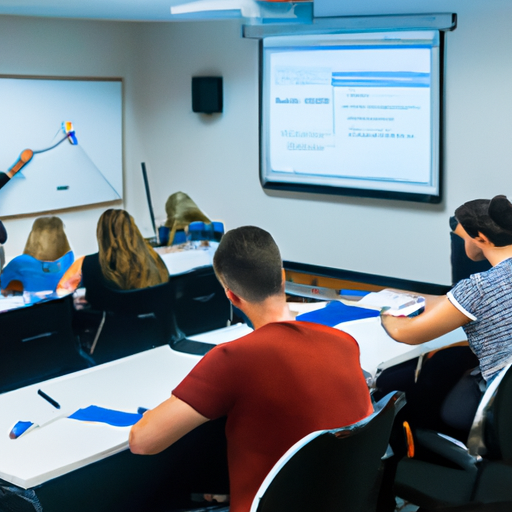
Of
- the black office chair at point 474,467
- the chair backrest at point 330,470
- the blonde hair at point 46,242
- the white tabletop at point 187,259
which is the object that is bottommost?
the black office chair at point 474,467

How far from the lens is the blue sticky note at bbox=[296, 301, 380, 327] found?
3.05 m

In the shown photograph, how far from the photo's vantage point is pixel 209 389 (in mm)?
1692

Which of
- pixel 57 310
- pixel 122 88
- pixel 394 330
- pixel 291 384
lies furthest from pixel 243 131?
pixel 291 384

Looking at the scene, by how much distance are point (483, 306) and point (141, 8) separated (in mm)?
2484

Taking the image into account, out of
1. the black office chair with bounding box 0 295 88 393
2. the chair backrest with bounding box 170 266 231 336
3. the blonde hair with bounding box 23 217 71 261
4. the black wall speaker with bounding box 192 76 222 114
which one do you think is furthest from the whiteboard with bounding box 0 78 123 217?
the black office chair with bounding box 0 295 88 393

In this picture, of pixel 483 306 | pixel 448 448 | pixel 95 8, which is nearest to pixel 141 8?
pixel 95 8

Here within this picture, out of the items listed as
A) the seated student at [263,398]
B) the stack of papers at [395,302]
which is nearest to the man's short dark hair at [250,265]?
the seated student at [263,398]

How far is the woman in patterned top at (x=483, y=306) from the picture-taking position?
248 centimetres

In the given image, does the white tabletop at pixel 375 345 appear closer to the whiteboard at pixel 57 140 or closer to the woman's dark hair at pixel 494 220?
the woman's dark hair at pixel 494 220

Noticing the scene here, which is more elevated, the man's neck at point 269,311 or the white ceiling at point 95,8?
the white ceiling at point 95,8

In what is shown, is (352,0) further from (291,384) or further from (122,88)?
(291,384)

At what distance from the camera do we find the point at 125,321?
13.3 ft

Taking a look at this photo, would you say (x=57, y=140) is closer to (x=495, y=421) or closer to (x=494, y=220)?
(x=494, y=220)

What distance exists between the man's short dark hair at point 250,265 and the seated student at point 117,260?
2024mm
